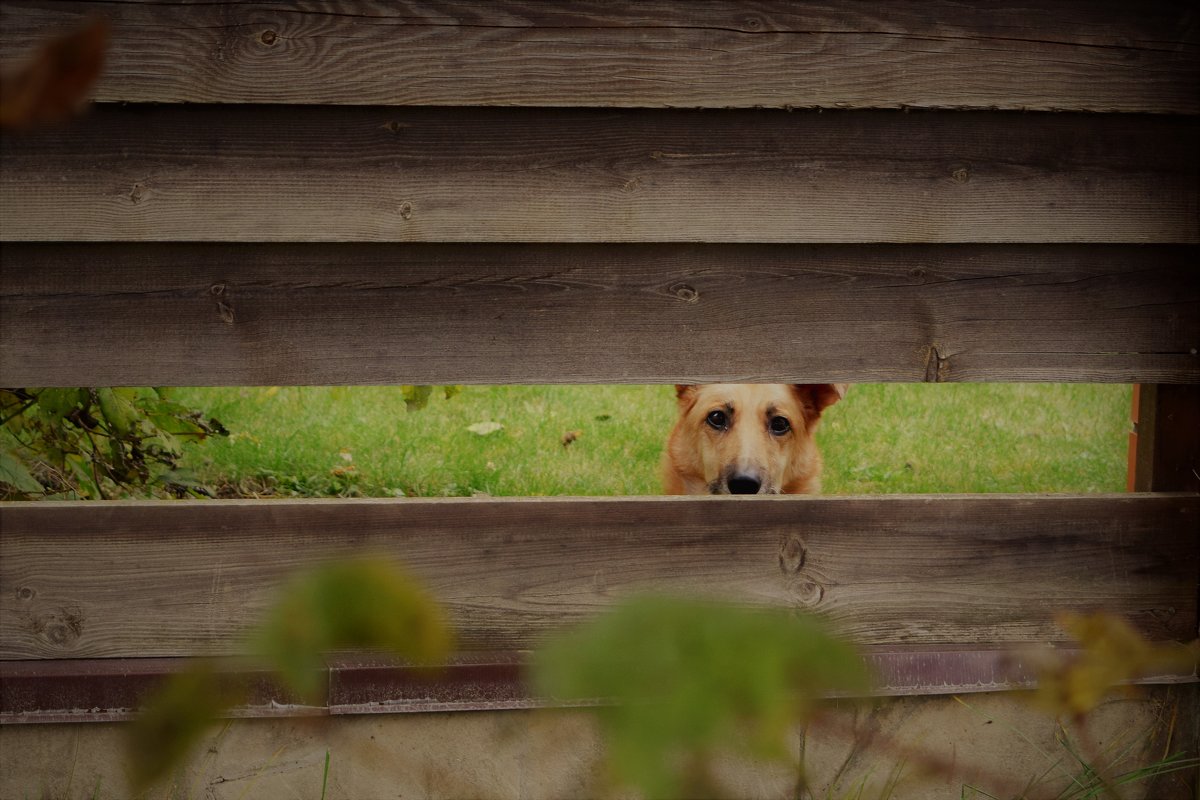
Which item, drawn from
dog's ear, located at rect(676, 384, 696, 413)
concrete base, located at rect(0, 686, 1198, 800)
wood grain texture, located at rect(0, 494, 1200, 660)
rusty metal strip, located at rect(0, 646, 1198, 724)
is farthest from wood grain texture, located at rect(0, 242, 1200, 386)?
dog's ear, located at rect(676, 384, 696, 413)

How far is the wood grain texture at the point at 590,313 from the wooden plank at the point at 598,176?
61mm

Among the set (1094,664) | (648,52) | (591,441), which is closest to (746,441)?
(591,441)

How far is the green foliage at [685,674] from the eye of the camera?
0.48m

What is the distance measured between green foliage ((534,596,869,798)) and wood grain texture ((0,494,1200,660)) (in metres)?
1.57

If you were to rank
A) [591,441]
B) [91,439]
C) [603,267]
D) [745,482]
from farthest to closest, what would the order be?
[591,441], [745,482], [91,439], [603,267]

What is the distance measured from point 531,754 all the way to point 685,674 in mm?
1792

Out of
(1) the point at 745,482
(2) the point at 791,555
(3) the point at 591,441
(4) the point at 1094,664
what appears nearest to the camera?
(4) the point at 1094,664

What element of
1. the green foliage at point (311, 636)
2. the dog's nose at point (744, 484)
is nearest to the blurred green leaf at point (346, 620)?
the green foliage at point (311, 636)

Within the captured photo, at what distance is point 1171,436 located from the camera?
2.16 meters

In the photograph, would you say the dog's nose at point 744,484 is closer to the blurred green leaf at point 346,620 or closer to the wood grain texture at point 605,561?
the wood grain texture at point 605,561

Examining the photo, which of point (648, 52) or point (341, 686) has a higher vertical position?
point (648, 52)

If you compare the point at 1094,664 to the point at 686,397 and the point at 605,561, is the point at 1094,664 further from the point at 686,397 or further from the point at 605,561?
the point at 686,397

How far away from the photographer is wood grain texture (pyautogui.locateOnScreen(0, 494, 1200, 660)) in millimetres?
2033

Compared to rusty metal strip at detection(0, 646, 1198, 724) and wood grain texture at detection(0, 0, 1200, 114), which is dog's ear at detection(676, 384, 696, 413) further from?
wood grain texture at detection(0, 0, 1200, 114)
